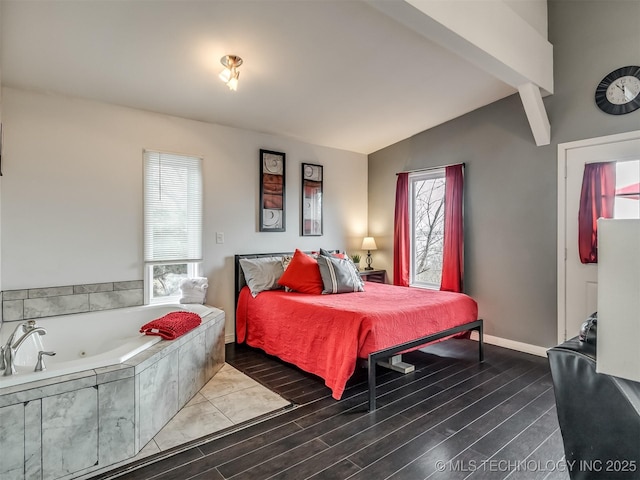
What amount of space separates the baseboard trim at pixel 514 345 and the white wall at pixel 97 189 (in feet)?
→ 8.76

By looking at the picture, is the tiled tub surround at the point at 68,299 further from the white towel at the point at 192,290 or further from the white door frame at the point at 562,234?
the white door frame at the point at 562,234

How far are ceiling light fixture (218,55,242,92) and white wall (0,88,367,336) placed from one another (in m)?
1.17

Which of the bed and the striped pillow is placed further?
the striped pillow

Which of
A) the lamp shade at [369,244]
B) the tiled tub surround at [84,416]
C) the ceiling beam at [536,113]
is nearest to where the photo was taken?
the tiled tub surround at [84,416]

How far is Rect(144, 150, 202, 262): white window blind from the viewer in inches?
139

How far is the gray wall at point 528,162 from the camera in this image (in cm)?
329

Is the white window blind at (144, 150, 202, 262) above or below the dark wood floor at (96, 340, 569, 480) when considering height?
above

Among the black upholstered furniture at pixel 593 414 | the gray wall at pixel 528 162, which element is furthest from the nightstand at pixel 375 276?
the black upholstered furniture at pixel 593 414

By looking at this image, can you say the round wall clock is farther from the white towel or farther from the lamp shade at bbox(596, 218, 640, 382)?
the white towel

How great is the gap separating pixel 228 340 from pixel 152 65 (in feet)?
9.06

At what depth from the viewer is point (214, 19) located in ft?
7.71

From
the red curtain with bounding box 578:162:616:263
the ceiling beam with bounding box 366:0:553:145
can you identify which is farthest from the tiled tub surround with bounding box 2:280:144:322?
the red curtain with bounding box 578:162:616:263

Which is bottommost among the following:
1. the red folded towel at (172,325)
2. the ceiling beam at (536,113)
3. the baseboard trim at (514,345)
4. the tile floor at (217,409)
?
the tile floor at (217,409)

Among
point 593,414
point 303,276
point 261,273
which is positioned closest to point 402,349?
point 303,276
